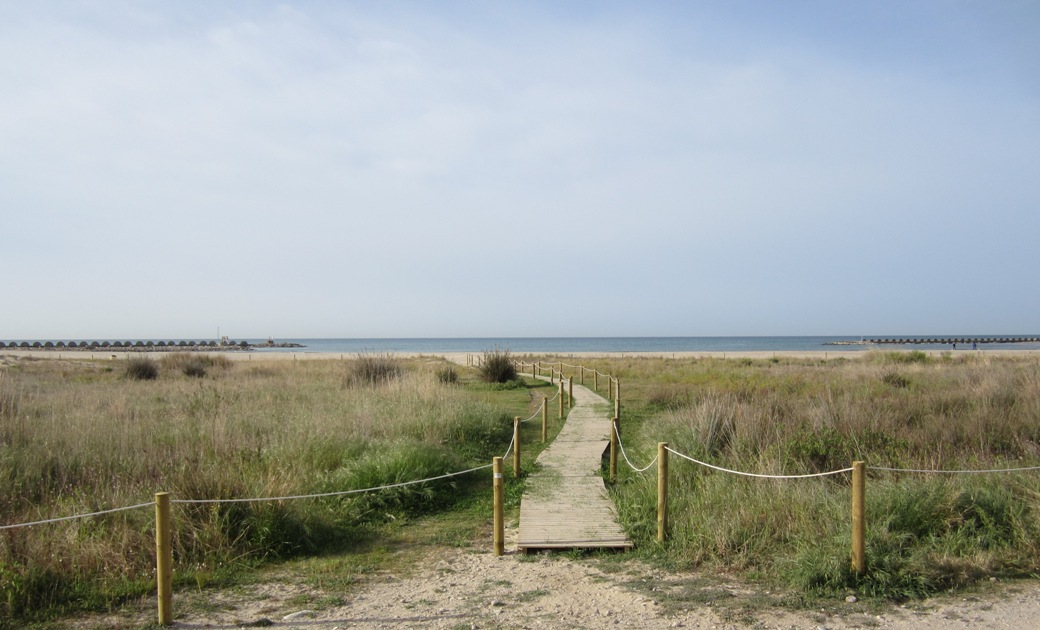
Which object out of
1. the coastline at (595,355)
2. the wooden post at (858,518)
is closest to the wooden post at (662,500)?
the wooden post at (858,518)

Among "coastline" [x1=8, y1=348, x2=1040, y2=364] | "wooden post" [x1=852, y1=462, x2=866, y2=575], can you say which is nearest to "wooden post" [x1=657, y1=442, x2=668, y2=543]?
"wooden post" [x1=852, y1=462, x2=866, y2=575]

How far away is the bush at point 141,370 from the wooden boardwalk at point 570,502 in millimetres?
19737

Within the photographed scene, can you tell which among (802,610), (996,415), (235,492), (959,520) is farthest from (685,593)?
(996,415)

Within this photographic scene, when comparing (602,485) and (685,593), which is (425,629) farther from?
(602,485)

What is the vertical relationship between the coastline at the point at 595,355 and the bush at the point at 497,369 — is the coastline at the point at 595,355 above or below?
below

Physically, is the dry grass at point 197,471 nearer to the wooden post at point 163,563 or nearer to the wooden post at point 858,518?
the wooden post at point 163,563

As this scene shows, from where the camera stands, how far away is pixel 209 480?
7.59m

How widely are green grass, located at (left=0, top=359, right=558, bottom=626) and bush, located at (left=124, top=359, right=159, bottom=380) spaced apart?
11.7 m

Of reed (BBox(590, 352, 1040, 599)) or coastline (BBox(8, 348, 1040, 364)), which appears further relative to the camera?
coastline (BBox(8, 348, 1040, 364))

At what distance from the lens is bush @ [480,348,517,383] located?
26.8 m

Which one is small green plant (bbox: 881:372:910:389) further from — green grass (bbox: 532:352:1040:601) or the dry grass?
the dry grass

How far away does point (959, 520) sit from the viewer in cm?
688

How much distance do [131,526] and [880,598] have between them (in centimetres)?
702

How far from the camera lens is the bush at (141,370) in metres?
26.6
